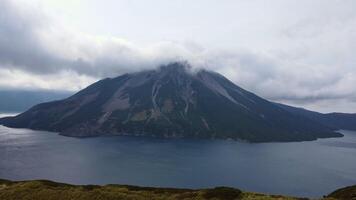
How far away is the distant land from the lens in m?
62.8

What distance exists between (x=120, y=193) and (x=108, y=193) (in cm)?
225

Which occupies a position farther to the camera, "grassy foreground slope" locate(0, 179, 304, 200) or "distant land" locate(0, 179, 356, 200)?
"grassy foreground slope" locate(0, 179, 304, 200)

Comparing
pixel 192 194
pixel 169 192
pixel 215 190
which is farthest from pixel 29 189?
pixel 215 190

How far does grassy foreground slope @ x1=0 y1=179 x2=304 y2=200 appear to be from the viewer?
207 ft

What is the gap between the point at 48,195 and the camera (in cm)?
6881

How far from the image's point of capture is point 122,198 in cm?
6475

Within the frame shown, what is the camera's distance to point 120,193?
67.4 m

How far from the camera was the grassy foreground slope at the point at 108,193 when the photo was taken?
6297 centimetres

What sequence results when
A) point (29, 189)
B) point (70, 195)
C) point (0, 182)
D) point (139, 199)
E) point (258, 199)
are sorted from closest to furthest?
point (258, 199)
point (139, 199)
point (70, 195)
point (29, 189)
point (0, 182)

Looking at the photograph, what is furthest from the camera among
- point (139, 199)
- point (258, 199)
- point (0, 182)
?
point (0, 182)

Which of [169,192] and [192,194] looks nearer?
[192,194]

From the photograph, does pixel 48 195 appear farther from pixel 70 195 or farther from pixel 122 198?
pixel 122 198

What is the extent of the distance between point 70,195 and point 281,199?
3880cm

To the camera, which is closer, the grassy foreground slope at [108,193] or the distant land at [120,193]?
the distant land at [120,193]
